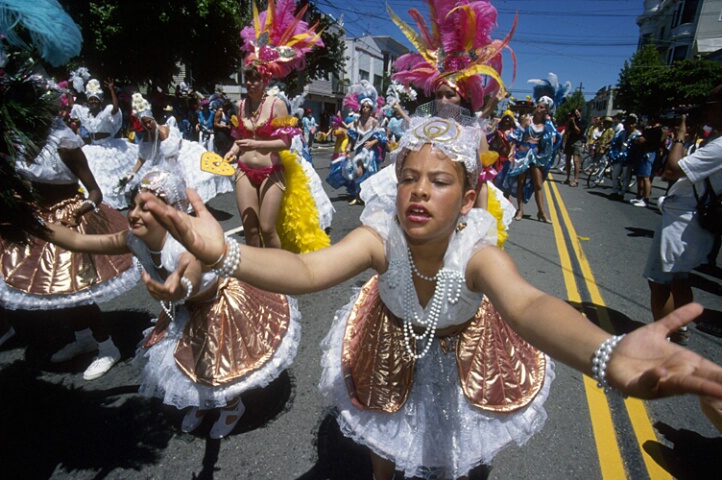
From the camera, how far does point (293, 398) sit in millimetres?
2816

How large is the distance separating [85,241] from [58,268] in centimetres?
111

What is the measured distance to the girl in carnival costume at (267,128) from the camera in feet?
12.6

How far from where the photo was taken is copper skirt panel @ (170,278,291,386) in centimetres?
227

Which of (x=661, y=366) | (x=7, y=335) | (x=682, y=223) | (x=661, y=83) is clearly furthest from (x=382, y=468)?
(x=661, y=83)

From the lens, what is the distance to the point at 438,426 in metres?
1.83

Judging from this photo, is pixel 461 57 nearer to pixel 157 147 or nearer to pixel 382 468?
pixel 382 468

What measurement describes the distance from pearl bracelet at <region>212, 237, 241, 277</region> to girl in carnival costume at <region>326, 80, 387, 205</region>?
7.56 m

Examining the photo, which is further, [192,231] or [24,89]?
[24,89]

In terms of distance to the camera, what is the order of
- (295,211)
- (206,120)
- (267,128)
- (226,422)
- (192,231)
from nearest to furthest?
1. (192,231)
2. (226,422)
3. (267,128)
4. (295,211)
5. (206,120)

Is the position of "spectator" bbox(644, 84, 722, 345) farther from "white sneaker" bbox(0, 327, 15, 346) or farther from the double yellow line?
"white sneaker" bbox(0, 327, 15, 346)

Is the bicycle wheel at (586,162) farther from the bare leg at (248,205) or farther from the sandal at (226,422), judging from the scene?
the sandal at (226,422)

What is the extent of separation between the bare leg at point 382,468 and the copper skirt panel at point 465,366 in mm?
328

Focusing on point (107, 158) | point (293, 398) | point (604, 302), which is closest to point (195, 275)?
point (293, 398)

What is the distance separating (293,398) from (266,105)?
8.75 ft
